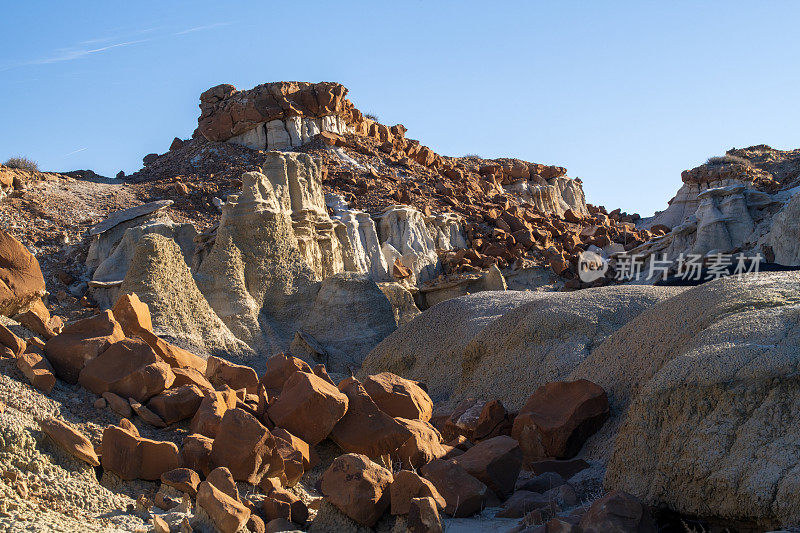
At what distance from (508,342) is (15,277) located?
507 cm

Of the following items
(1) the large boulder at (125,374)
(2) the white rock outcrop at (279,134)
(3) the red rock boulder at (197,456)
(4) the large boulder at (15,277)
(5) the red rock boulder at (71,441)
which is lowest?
(3) the red rock boulder at (197,456)

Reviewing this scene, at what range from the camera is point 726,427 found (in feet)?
14.5

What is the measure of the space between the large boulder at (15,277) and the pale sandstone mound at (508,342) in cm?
460

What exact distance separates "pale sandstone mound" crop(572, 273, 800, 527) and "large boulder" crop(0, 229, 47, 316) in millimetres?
4961

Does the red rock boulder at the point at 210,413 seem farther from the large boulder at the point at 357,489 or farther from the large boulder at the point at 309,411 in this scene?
the large boulder at the point at 357,489

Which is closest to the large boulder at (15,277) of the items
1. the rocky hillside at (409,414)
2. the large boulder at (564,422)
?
the rocky hillside at (409,414)

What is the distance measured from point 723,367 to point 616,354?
226 cm

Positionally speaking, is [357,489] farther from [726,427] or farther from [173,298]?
[173,298]

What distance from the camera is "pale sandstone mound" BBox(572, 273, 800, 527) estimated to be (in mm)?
4055

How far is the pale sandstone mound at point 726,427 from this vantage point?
4.05m

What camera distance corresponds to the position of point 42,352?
581cm

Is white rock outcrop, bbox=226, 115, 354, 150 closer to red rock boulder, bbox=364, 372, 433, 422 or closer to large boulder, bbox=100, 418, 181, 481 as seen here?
red rock boulder, bbox=364, 372, 433, 422

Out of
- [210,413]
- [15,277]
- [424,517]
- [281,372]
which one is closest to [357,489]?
[424,517]

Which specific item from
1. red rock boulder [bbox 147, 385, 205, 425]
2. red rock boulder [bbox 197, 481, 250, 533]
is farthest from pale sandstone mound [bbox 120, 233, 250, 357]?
red rock boulder [bbox 197, 481, 250, 533]
